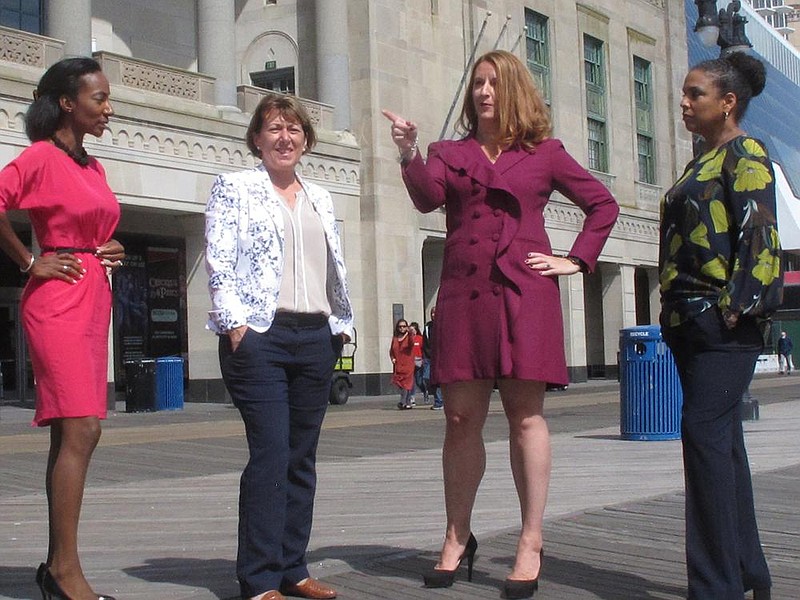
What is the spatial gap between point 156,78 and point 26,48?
3.16m

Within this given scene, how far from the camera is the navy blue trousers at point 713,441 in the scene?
4.29 meters

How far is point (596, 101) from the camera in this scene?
138 ft

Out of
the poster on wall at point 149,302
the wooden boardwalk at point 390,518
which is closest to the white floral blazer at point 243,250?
the wooden boardwalk at point 390,518

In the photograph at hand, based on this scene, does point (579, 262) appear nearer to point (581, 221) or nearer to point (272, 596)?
point (272, 596)

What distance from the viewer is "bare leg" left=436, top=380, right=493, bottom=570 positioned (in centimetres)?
505

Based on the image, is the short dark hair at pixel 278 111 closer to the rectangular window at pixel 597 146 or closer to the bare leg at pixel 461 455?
the bare leg at pixel 461 455

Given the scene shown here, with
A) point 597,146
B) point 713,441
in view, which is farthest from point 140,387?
point 597,146

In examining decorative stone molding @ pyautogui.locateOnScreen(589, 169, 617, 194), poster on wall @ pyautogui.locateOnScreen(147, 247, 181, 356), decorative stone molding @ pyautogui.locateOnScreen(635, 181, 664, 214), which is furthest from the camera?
decorative stone molding @ pyautogui.locateOnScreen(635, 181, 664, 214)

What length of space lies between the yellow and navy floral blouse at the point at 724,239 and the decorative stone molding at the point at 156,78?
2088 cm

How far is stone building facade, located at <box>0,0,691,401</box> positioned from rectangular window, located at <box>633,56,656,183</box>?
2067 millimetres

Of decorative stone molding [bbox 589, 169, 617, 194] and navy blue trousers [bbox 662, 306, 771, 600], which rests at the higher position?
decorative stone molding [bbox 589, 169, 617, 194]

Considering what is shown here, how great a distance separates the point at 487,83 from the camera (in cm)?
507

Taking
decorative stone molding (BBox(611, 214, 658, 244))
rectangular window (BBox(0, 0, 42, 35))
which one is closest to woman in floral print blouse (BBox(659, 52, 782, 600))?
rectangular window (BBox(0, 0, 42, 35))

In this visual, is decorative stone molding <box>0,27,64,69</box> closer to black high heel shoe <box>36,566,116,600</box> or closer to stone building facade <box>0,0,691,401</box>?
stone building facade <box>0,0,691,401</box>
